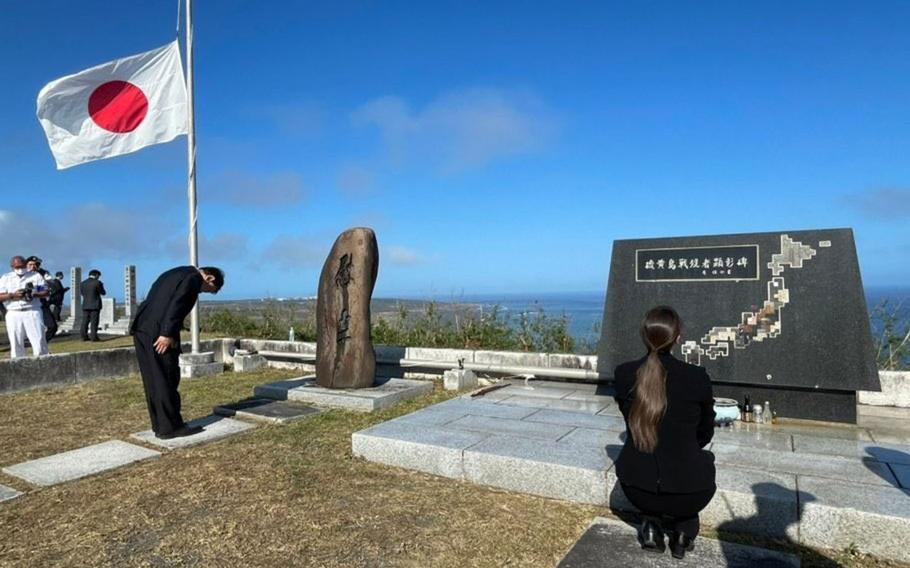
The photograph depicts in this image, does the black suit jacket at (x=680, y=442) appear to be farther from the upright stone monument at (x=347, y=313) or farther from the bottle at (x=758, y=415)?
the upright stone monument at (x=347, y=313)

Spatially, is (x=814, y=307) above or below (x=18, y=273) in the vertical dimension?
below

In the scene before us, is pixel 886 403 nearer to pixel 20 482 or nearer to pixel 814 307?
pixel 814 307

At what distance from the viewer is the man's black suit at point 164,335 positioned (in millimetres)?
5398

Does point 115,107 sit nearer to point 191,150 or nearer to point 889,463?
point 191,150

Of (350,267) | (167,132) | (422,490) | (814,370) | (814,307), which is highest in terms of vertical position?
(167,132)

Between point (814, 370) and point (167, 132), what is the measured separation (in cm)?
987

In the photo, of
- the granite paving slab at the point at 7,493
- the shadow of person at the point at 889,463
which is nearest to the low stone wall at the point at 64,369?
the granite paving slab at the point at 7,493

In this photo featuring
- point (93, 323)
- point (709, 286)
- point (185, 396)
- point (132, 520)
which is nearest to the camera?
point (132, 520)

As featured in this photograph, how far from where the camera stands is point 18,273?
877cm

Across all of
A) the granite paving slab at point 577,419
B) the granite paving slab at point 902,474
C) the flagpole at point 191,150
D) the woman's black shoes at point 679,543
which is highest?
the flagpole at point 191,150

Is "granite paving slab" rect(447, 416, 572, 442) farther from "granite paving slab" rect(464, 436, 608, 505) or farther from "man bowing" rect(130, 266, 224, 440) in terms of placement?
"man bowing" rect(130, 266, 224, 440)

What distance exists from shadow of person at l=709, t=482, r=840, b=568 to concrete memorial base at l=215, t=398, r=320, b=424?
4526 millimetres

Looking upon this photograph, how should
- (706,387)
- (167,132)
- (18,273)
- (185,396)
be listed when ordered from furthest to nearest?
1. (167,132)
2. (18,273)
3. (185,396)
4. (706,387)

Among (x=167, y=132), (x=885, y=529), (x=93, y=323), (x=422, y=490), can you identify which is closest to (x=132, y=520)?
(x=422, y=490)
